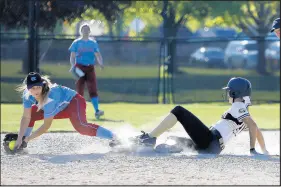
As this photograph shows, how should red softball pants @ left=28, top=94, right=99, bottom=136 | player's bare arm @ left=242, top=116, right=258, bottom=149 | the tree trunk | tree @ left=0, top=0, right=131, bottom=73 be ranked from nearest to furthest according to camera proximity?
player's bare arm @ left=242, top=116, right=258, bottom=149 → red softball pants @ left=28, top=94, right=99, bottom=136 → tree @ left=0, top=0, right=131, bottom=73 → the tree trunk

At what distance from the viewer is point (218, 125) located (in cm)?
957

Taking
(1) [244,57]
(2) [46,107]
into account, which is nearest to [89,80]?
(2) [46,107]

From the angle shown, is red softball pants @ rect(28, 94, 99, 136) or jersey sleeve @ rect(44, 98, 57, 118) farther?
red softball pants @ rect(28, 94, 99, 136)

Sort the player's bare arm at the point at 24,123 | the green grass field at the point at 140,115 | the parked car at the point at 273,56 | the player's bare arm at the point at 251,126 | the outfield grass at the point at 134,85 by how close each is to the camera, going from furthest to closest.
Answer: the parked car at the point at 273,56 → the outfield grass at the point at 134,85 → the green grass field at the point at 140,115 → the player's bare arm at the point at 251,126 → the player's bare arm at the point at 24,123

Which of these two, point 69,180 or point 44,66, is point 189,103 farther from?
point 69,180

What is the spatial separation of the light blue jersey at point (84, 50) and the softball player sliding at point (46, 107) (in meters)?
4.88

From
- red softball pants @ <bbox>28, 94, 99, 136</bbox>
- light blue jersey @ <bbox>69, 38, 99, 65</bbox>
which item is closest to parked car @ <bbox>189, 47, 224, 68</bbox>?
light blue jersey @ <bbox>69, 38, 99, 65</bbox>

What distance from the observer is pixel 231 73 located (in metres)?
23.0

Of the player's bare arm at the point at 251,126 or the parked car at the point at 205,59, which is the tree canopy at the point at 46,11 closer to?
the parked car at the point at 205,59

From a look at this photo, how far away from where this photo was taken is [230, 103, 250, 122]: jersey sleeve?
947 cm

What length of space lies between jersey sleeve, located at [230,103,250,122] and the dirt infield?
1.53ft

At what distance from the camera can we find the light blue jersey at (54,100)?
9.27 metres

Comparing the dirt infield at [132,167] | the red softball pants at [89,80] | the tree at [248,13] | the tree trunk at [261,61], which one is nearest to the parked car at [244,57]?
the tree trunk at [261,61]

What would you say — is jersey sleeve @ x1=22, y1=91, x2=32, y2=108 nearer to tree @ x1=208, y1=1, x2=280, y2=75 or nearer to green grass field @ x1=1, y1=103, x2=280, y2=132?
green grass field @ x1=1, y1=103, x2=280, y2=132
